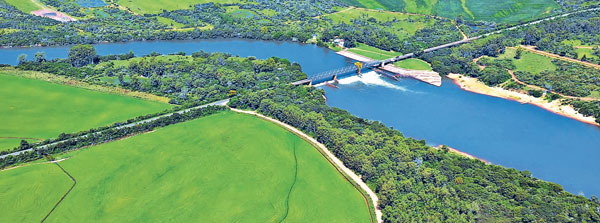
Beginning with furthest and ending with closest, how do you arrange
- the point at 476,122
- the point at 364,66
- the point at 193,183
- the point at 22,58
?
the point at 364,66 → the point at 22,58 → the point at 476,122 → the point at 193,183

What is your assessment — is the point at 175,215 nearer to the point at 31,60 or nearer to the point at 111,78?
the point at 111,78

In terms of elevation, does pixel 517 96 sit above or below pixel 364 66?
below

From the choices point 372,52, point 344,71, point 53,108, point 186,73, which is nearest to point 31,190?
point 53,108

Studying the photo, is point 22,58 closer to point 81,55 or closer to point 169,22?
point 81,55

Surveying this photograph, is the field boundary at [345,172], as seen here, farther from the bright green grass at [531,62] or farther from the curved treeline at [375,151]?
the bright green grass at [531,62]

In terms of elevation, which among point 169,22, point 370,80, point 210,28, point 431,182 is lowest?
point 370,80

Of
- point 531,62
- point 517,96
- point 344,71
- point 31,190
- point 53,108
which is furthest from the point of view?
point 531,62
